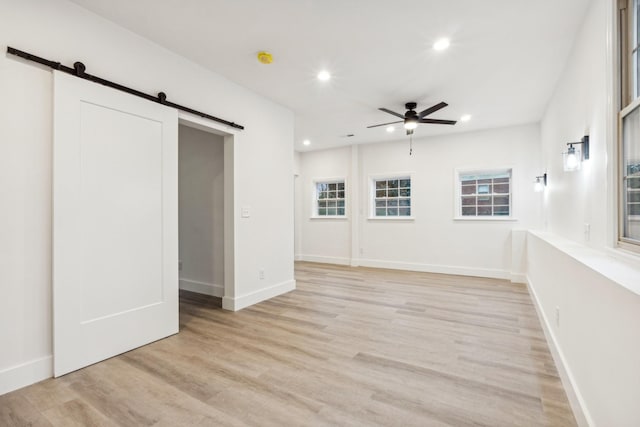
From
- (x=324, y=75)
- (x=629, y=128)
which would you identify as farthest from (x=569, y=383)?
(x=324, y=75)

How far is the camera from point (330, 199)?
24.8 ft

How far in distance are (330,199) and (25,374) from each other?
20.1ft

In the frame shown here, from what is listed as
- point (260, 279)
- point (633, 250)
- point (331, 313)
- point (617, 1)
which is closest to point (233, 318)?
point (260, 279)

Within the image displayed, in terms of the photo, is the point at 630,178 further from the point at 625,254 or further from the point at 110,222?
the point at 110,222

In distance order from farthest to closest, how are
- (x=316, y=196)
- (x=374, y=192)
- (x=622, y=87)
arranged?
1. (x=316, y=196)
2. (x=374, y=192)
3. (x=622, y=87)

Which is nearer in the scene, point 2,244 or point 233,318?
point 2,244

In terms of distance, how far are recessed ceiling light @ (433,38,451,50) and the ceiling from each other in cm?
6

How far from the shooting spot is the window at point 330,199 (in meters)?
7.39

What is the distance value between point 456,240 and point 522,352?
11.6ft

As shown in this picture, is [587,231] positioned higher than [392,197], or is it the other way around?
[392,197]

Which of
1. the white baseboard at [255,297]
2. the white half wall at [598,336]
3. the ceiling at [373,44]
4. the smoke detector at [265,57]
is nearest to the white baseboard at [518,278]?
the ceiling at [373,44]

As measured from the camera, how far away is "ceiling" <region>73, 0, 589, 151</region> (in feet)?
7.73

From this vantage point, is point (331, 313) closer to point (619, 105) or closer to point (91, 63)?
point (619, 105)

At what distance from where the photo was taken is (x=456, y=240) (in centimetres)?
592
